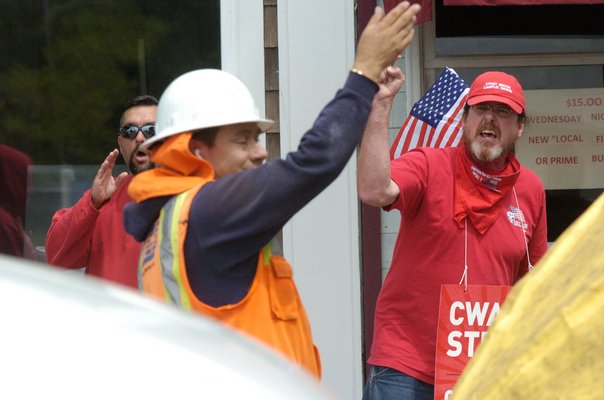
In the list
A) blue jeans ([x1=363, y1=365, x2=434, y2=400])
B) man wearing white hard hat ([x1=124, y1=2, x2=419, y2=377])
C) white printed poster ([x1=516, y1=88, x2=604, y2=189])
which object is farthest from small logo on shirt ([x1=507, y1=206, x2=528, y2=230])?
white printed poster ([x1=516, y1=88, x2=604, y2=189])

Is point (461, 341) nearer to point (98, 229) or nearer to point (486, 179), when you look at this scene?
point (486, 179)

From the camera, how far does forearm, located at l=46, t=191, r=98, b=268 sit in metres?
4.75

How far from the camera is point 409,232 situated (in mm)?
4730

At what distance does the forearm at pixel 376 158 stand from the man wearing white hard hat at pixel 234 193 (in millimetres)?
934

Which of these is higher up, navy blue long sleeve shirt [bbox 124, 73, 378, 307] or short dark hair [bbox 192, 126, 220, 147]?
short dark hair [bbox 192, 126, 220, 147]

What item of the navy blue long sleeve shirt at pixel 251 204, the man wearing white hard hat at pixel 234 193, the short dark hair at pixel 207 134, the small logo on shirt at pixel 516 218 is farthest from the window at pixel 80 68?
the navy blue long sleeve shirt at pixel 251 204

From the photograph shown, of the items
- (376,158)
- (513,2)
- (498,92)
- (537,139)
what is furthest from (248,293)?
(537,139)

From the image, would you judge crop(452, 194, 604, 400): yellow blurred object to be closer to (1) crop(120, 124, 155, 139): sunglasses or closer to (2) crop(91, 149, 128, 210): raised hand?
(2) crop(91, 149, 128, 210): raised hand

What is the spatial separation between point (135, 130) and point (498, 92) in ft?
4.82

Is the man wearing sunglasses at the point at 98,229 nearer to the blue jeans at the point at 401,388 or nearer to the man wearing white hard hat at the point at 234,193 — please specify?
the blue jeans at the point at 401,388

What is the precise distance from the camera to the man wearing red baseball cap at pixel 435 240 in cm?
465

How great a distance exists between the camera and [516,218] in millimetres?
4801

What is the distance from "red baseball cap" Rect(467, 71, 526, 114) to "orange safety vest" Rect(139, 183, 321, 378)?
178 centimetres

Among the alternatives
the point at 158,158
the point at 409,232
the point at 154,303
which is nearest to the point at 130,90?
the point at 409,232
